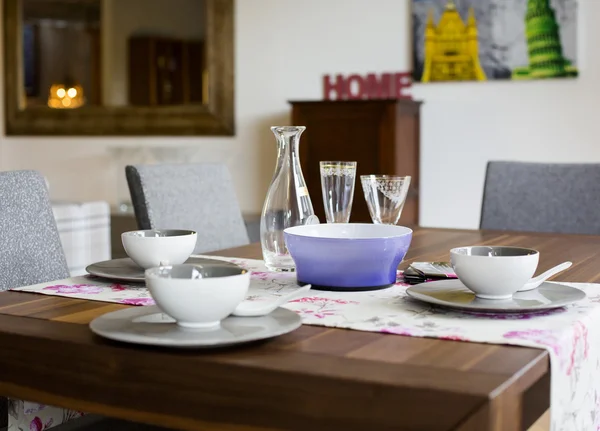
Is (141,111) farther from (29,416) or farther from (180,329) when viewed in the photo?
(180,329)

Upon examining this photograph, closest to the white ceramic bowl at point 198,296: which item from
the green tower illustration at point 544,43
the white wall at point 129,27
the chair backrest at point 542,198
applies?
the chair backrest at point 542,198

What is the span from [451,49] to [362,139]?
664 millimetres

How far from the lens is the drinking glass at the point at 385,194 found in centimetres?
167

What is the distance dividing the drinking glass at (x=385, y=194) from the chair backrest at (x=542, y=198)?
104 centimetres

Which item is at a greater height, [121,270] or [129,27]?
[129,27]

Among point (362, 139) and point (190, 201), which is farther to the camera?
point (362, 139)

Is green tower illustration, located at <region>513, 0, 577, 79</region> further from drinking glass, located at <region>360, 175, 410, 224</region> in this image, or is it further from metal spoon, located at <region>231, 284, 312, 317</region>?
metal spoon, located at <region>231, 284, 312, 317</region>

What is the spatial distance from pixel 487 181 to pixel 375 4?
2185 mm

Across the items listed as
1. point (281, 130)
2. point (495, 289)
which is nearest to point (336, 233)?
point (281, 130)

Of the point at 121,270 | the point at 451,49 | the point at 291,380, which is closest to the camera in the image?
the point at 291,380

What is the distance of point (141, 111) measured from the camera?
5.38m

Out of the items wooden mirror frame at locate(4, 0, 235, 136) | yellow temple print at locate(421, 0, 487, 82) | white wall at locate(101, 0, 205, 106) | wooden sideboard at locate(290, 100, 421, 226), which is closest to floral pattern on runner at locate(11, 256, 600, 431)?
wooden sideboard at locate(290, 100, 421, 226)

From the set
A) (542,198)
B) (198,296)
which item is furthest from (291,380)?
(542,198)

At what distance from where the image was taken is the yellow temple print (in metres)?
4.40
